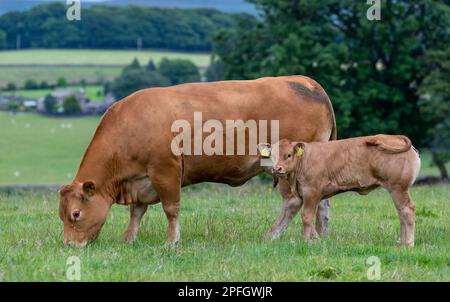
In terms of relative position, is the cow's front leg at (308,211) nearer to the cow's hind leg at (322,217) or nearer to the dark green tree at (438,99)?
the cow's hind leg at (322,217)

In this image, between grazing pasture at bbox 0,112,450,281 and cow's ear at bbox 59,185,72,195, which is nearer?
grazing pasture at bbox 0,112,450,281

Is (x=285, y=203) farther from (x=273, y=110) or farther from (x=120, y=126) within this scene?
(x=120, y=126)

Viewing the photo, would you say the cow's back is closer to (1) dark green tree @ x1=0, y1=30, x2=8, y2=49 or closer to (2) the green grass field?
(2) the green grass field

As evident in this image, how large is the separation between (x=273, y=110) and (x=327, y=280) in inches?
142

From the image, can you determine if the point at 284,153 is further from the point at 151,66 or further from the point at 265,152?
the point at 151,66

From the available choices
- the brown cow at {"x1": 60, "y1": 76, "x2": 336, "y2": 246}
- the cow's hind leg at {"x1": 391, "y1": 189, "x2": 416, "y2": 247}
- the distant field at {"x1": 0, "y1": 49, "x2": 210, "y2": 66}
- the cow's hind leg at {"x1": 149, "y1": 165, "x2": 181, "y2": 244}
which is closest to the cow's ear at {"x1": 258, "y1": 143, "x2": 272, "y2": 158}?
the brown cow at {"x1": 60, "y1": 76, "x2": 336, "y2": 246}

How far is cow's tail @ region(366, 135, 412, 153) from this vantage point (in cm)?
1017

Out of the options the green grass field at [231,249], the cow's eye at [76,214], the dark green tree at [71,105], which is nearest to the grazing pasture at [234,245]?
the green grass field at [231,249]

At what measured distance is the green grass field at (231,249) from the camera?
8.28 m

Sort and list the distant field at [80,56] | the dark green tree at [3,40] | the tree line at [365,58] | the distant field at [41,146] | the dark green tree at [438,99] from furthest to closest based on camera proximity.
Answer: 1. the distant field at [80,56]
2. the dark green tree at [3,40]
3. the distant field at [41,146]
4. the tree line at [365,58]
5. the dark green tree at [438,99]

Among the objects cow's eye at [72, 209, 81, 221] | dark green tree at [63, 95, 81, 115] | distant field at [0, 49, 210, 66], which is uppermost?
cow's eye at [72, 209, 81, 221]

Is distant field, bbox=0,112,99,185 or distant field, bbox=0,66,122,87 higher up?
distant field, bbox=0,66,122,87

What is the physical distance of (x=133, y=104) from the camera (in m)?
10.9

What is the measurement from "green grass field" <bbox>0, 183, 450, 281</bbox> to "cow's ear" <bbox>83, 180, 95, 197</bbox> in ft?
2.02
